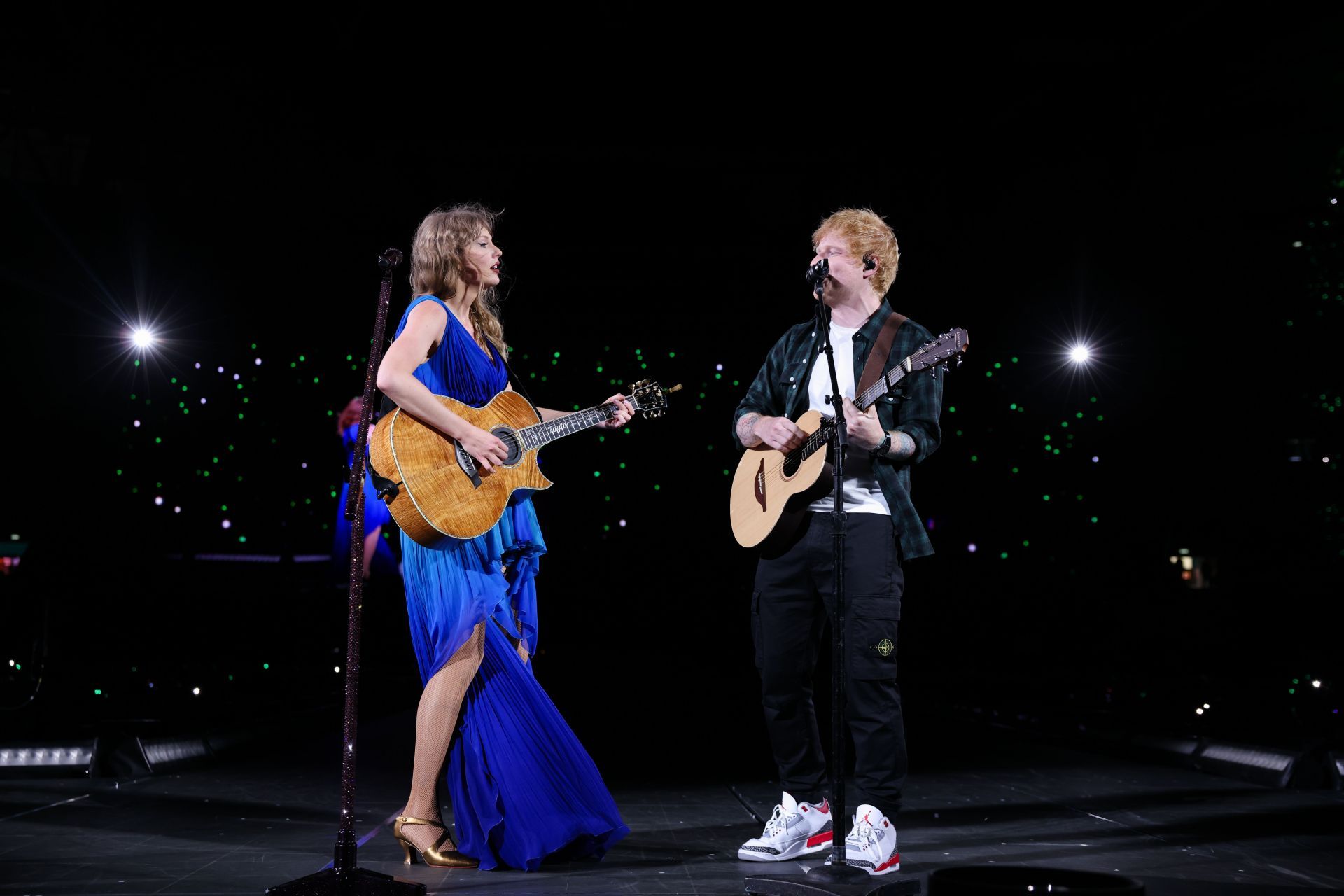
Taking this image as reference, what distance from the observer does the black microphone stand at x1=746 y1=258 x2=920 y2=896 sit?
2.82 meters

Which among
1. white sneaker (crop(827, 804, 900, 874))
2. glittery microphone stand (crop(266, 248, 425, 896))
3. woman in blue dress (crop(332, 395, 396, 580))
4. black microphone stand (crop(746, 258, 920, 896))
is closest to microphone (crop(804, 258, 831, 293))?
black microphone stand (crop(746, 258, 920, 896))

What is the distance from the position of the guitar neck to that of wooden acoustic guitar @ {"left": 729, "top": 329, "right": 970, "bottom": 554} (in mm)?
512

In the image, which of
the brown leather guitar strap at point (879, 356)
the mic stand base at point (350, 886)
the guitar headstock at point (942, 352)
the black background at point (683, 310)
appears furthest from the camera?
the black background at point (683, 310)

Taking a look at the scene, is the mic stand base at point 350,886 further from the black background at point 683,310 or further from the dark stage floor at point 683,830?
the black background at point 683,310

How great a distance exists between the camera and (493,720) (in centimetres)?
334

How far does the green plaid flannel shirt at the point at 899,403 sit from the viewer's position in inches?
129

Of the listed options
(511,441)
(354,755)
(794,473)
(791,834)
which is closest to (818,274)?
(794,473)

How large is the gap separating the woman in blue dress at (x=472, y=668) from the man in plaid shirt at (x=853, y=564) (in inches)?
23.5

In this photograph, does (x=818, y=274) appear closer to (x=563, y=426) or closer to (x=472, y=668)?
(x=563, y=426)

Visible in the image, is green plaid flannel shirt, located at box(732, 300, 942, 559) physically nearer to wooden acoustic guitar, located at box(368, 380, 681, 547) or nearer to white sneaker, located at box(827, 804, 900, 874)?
wooden acoustic guitar, located at box(368, 380, 681, 547)

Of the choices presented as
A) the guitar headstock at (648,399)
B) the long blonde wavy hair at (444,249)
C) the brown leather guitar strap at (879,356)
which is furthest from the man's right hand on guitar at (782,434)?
the long blonde wavy hair at (444,249)

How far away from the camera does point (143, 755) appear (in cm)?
472

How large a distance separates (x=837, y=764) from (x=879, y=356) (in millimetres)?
1221

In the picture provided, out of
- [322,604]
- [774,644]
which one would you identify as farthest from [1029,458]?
[774,644]
